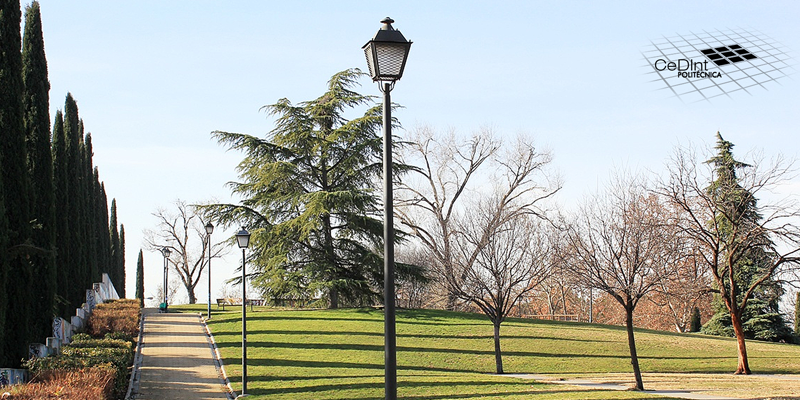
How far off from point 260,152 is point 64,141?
11193 millimetres

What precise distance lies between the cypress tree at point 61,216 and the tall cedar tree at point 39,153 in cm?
317

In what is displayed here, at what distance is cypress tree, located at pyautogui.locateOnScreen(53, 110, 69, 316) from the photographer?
2412 centimetres

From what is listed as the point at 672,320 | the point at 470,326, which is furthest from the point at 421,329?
the point at 672,320

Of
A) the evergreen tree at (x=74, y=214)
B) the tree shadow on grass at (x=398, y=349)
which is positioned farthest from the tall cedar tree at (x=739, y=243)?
the evergreen tree at (x=74, y=214)

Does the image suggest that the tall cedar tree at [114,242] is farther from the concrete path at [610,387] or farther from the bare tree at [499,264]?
the concrete path at [610,387]

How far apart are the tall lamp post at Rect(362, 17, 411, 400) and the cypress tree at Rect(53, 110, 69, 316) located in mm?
20067

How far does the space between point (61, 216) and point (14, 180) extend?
7724 mm

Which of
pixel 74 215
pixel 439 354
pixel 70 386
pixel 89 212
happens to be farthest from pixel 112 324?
pixel 70 386

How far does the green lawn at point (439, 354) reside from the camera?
17250 millimetres

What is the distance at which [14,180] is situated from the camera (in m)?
17.2

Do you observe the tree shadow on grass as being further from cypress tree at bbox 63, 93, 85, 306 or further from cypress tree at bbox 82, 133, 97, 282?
cypress tree at bbox 82, 133, 97, 282

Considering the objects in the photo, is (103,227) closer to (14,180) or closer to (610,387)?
(14,180)

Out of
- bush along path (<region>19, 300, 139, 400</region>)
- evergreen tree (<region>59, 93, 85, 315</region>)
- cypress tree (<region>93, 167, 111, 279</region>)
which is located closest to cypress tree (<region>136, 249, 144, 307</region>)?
cypress tree (<region>93, 167, 111, 279</region>)

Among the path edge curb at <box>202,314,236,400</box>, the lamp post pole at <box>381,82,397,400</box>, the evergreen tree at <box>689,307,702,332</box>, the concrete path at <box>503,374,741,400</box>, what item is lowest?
the evergreen tree at <box>689,307,702,332</box>
